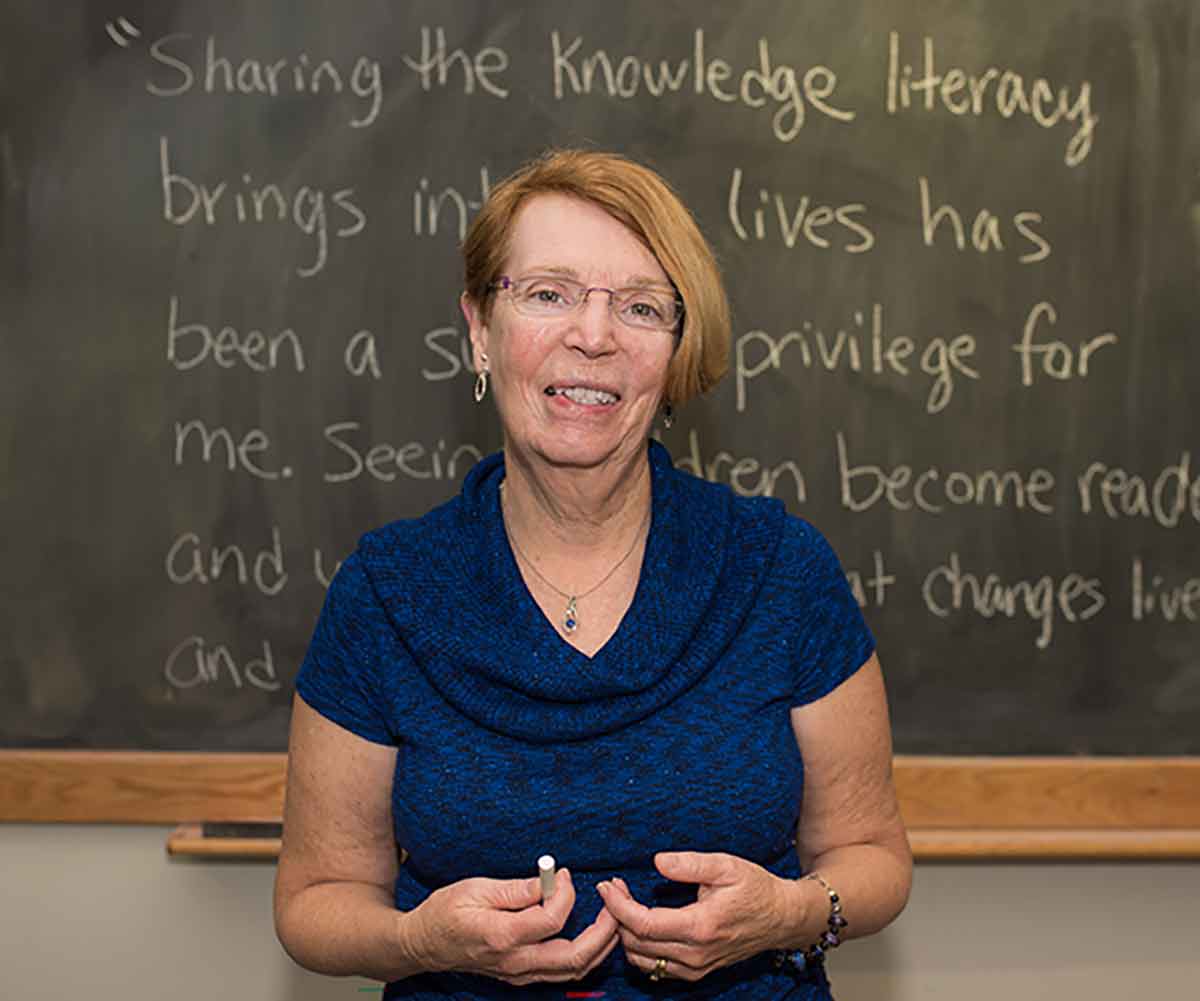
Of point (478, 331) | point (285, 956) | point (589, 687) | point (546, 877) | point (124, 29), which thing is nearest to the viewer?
point (546, 877)

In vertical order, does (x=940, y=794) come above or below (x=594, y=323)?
below

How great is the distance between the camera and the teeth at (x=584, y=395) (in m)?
1.40

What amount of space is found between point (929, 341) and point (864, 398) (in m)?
0.12

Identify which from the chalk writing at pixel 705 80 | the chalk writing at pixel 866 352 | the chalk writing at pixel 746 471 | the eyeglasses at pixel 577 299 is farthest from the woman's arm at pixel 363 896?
the chalk writing at pixel 705 80

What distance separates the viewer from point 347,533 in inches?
78.1

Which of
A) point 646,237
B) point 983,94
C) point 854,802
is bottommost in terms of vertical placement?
point 854,802

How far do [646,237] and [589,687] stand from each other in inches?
18.0

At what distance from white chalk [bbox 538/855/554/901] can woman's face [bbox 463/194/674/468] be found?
1.32 ft

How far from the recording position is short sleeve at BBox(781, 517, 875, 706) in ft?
4.65

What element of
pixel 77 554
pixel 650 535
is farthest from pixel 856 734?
pixel 77 554

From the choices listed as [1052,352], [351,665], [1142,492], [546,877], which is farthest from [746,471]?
[546,877]

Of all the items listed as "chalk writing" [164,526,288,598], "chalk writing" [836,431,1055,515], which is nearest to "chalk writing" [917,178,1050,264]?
"chalk writing" [836,431,1055,515]

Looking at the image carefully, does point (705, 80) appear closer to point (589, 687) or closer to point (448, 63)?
point (448, 63)

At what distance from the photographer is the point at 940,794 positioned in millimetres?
1983
